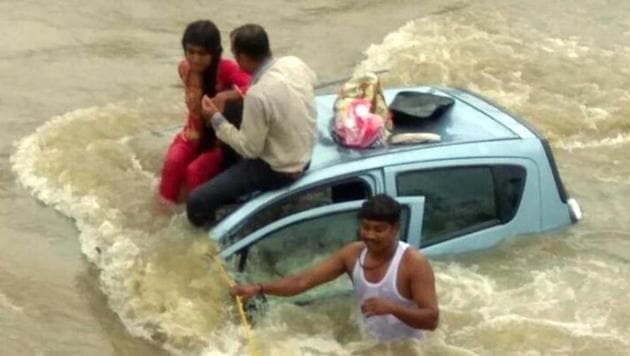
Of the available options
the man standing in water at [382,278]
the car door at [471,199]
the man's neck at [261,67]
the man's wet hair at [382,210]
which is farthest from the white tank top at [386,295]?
the man's neck at [261,67]

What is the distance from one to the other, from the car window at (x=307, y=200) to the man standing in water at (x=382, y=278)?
0.43 m

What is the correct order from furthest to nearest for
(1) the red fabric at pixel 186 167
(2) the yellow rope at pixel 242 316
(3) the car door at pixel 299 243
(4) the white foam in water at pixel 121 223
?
(1) the red fabric at pixel 186 167, (4) the white foam in water at pixel 121 223, (3) the car door at pixel 299 243, (2) the yellow rope at pixel 242 316

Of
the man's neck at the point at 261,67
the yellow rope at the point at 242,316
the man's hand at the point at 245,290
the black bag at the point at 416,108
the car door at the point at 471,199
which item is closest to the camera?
the man's hand at the point at 245,290

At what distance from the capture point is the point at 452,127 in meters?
8.44

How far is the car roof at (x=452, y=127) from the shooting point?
8.01 metres

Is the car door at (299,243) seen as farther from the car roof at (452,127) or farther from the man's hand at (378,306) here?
the man's hand at (378,306)

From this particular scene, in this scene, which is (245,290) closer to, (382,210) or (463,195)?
(382,210)

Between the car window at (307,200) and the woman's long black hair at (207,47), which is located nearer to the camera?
the car window at (307,200)

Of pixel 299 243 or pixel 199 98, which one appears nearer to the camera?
pixel 299 243

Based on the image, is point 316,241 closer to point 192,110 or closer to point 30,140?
point 192,110

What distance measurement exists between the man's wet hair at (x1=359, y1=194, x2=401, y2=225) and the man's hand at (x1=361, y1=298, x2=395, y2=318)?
45 cm

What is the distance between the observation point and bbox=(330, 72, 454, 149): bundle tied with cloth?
802 centimetres

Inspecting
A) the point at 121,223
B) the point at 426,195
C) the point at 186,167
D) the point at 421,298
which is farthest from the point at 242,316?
the point at 121,223

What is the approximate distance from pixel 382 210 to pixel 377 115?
1.37 meters
